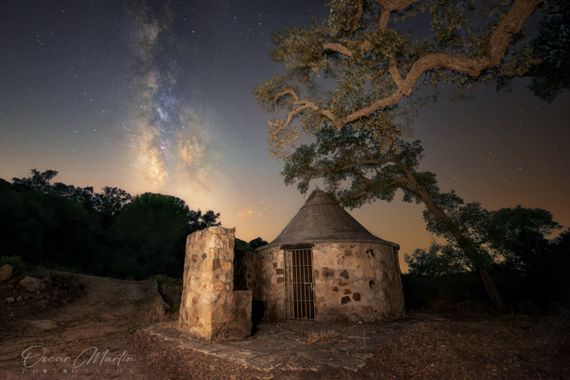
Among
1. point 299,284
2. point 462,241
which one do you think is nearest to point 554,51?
point 462,241

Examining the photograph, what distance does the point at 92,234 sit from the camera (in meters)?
27.1

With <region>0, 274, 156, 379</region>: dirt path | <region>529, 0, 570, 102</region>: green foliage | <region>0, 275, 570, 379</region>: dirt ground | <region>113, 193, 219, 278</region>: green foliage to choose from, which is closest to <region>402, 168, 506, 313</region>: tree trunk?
<region>0, 275, 570, 379</region>: dirt ground

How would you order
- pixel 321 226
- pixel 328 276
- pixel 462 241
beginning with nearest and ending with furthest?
pixel 328 276
pixel 321 226
pixel 462 241

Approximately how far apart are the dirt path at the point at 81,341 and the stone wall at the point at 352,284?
6.17m

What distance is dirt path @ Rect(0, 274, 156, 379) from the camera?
559 centimetres

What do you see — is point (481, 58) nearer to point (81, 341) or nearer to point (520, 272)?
point (81, 341)

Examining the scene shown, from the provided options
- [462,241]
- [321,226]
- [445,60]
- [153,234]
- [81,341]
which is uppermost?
[153,234]

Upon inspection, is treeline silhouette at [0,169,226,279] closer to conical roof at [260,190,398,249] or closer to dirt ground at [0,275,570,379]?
dirt ground at [0,275,570,379]

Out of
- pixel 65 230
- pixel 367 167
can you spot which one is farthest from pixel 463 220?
pixel 65 230

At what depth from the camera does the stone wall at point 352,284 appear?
1027cm

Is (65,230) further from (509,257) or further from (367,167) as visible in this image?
(509,257)

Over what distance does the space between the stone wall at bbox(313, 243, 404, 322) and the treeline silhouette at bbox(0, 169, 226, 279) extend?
1563cm

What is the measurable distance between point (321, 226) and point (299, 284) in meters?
2.44

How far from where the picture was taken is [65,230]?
25.9 metres
